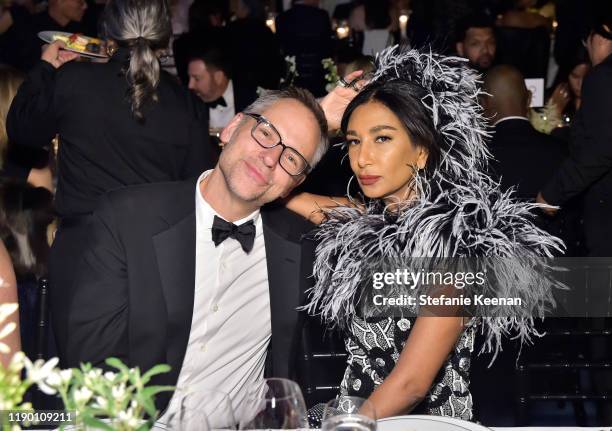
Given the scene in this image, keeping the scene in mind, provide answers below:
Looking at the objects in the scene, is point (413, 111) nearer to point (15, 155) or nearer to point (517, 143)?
point (517, 143)

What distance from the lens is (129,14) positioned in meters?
2.88

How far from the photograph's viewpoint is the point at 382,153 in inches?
84.0

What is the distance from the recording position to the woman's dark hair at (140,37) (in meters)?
2.88

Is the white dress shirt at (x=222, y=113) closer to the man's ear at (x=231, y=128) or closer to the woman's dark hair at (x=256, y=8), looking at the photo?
the woman's dark hair at (x=256, y=8)

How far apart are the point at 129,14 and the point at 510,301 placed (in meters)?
1.62

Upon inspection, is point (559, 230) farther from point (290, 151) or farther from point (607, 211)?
point (290, 151)

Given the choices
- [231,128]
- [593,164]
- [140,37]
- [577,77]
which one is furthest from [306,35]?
[231,128]

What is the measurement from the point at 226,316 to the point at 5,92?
1.59 meters

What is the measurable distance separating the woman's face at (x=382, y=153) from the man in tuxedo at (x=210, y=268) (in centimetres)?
16

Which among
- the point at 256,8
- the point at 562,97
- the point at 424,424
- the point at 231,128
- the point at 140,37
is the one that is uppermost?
the point at 256,8

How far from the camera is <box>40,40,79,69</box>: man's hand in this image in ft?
9.92

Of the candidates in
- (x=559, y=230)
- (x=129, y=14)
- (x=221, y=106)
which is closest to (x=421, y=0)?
(x=221, y=106)

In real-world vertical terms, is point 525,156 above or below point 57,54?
below

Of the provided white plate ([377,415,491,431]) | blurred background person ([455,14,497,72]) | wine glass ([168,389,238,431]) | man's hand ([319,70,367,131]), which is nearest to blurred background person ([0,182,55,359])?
man's hand ([319,70,367,131])
